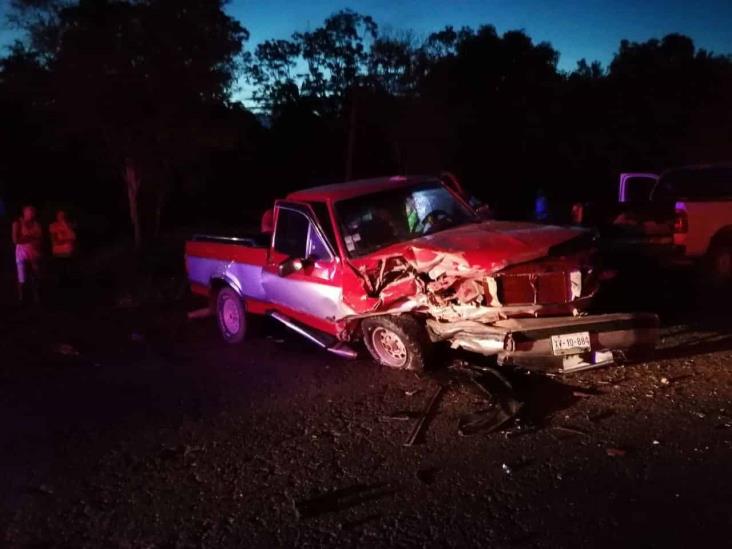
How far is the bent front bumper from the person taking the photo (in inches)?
220

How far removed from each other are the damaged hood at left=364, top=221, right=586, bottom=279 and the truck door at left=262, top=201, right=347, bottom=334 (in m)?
0.57

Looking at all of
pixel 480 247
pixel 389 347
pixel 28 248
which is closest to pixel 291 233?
pixel 389 347

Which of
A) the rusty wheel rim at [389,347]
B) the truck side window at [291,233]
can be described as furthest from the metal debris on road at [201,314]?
the rusty wheel rim at [389,347]

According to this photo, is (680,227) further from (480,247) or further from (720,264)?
(480,247)

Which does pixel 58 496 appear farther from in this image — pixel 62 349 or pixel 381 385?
pixel 62 349

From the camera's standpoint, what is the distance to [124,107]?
48.8 ft

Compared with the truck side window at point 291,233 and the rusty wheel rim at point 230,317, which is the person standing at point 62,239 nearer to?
the rusty wheel rim at point 230,317

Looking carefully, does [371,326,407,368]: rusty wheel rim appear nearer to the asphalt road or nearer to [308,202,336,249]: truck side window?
the asphalt road

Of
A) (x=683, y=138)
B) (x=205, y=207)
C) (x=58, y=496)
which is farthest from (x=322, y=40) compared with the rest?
(x=58, y=496)

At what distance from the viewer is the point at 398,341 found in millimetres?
6484

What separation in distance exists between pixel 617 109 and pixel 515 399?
23.5 metres

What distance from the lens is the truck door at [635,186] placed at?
13.2 m

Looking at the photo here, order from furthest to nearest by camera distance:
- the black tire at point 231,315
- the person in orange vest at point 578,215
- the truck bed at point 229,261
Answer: the person in orange vest at point 578,215, the black tire at point 231,315, the truck bed at point 229,261

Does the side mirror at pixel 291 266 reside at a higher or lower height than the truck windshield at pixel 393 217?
lower
